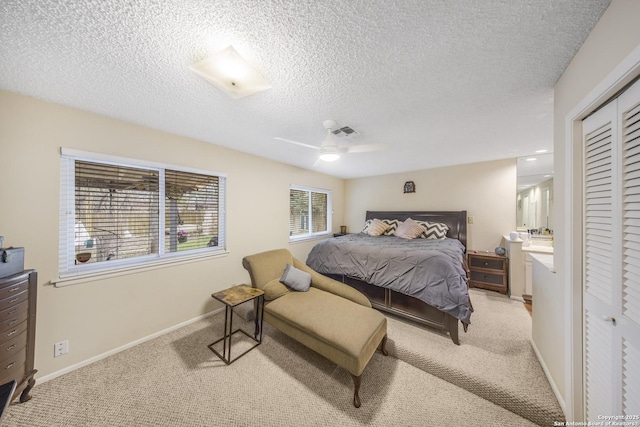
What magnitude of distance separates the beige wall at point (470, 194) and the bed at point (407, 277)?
1.74 metres

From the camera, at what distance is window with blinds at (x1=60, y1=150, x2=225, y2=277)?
191 cm

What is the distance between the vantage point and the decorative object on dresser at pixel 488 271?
339cm

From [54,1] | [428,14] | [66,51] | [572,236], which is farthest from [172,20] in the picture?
[572,236]

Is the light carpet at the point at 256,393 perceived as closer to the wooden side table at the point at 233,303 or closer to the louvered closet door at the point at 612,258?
the wooden side table at the point at 233,303

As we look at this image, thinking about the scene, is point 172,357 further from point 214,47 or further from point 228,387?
point 214,47

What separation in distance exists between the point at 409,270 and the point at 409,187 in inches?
108

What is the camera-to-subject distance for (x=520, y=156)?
11.2 ft

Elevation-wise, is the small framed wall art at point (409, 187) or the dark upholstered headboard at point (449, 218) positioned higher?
the small framed wall art at point (409, 187)

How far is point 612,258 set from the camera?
1045 mm

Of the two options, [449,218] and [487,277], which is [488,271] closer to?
[487,277]

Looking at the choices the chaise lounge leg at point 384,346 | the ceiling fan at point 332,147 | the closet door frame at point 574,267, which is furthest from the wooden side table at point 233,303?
the closet door frame at point 574,267

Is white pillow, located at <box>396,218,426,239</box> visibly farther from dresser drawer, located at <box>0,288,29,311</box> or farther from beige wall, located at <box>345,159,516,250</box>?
dresser drawer, located at <box>0,288,29,311</box>

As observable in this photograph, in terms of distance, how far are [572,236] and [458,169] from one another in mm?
3261

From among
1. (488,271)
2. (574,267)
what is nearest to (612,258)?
(574,267)
